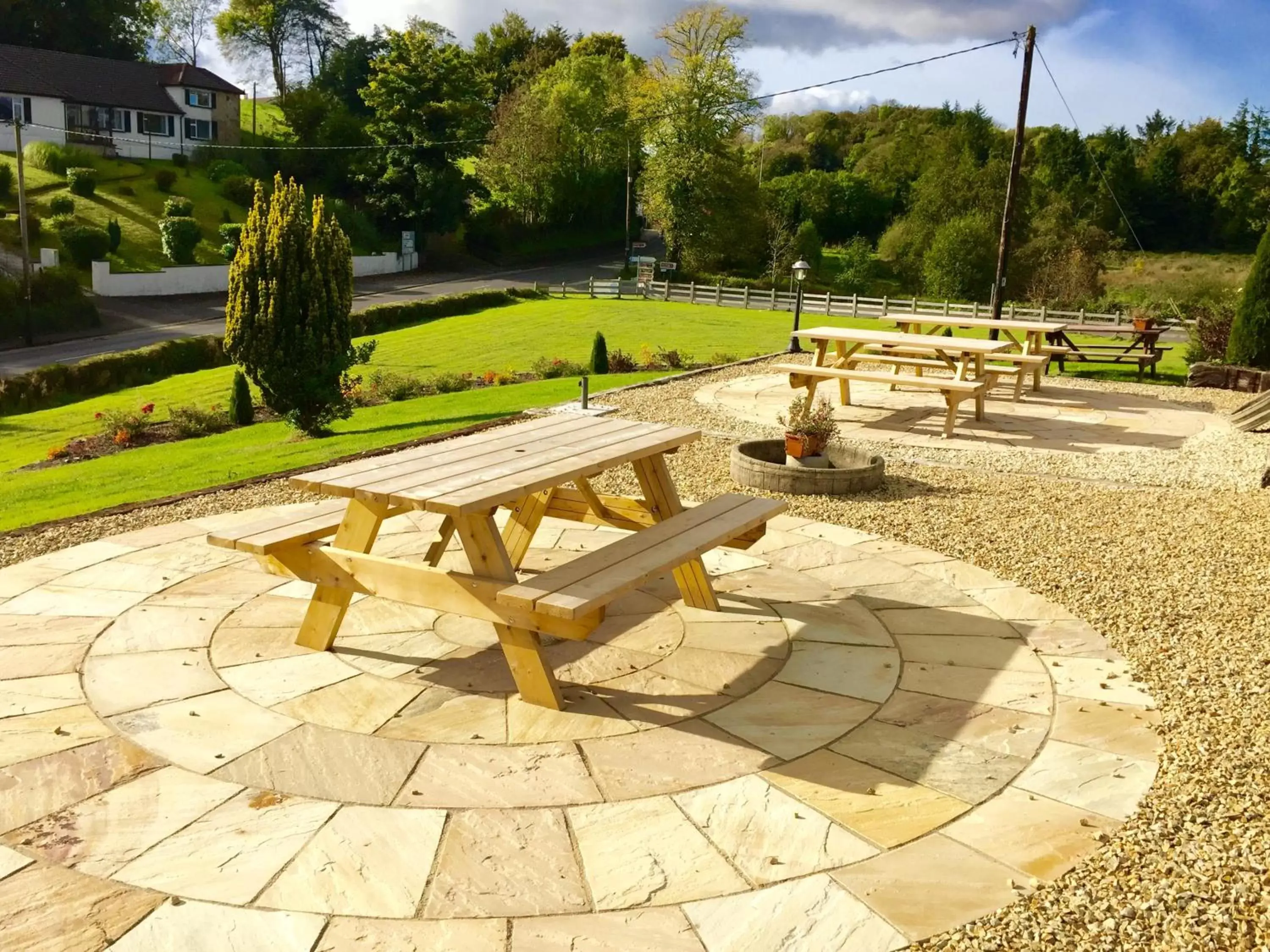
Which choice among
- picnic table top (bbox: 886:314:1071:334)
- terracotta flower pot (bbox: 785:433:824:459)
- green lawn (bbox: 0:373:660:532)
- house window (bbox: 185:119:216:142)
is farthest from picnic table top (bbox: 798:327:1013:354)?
house window (bbox: 185:119:216:142)

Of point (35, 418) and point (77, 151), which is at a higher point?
point (77, 151)

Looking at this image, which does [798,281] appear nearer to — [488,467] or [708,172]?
[488,467]

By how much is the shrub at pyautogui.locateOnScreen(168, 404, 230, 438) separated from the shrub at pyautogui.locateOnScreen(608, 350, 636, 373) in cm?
716

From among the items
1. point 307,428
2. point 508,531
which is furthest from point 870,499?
point 307,428

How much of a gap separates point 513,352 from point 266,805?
20.8 m

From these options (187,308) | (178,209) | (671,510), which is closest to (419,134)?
(178,209)

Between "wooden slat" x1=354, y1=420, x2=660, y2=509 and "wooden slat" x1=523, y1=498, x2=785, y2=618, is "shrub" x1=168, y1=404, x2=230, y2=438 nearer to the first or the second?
"wooden slat" x1=354, y1=420, x2=660, y2=509

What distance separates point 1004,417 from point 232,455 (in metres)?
9.98

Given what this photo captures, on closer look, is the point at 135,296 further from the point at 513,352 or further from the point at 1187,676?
the point at 1187,676

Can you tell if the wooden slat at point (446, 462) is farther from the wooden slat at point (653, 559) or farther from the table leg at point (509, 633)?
the wooden slat at point (653, 559)

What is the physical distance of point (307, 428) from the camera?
13.1 m

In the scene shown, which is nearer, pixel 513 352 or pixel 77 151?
pixel 513 352

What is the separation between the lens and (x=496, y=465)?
485 cm

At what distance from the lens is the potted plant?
8891mm
